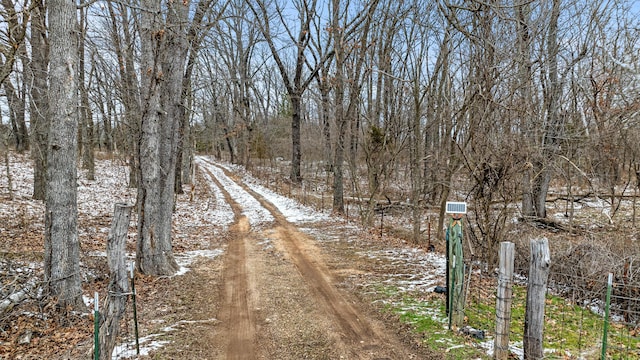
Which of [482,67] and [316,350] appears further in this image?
[482,67]

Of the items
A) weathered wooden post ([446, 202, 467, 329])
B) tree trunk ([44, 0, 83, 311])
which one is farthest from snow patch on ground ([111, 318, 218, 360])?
weathered wooden post ([446, 202, 467, 329])

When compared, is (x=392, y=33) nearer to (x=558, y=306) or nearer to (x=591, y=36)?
(x=591, y=36)

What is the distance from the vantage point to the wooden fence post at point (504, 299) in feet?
15.7

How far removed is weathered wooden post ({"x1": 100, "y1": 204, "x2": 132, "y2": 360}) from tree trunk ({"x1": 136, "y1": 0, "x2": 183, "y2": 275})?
11.2ft

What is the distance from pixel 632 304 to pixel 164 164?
10.1m

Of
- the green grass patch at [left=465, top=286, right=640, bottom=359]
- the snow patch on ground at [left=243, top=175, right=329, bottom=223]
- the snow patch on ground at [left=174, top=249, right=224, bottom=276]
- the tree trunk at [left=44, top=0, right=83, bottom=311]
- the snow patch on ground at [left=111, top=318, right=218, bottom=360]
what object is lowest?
the snow patch on ground at [left=174, top=249, right=224, bottom=276]

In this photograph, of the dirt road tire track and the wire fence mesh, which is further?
the dirt road tire track

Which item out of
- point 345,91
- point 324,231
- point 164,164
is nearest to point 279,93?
point 345,91

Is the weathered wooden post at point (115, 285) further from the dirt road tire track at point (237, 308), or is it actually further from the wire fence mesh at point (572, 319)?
the wire fence mesh at point (572, 319)

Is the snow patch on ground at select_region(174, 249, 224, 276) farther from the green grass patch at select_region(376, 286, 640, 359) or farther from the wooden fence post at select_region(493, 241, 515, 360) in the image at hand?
the wooden fence post at select_region(493, 241, 515, 360)

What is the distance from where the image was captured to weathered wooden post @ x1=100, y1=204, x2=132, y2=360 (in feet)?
15.0

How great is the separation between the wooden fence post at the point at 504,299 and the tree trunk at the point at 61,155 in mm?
6366

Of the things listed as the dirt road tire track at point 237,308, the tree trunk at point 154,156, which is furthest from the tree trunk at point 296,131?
the tree trunk at point 154,156

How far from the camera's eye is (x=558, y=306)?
6887 mm
